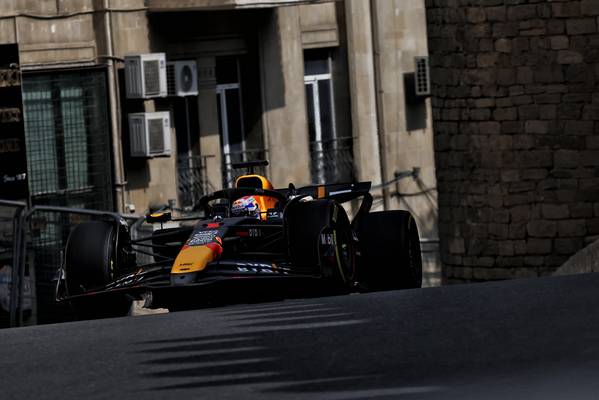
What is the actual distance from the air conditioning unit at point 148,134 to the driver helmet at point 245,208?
11.8 meters

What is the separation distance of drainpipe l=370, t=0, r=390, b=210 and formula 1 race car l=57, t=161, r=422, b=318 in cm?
1513

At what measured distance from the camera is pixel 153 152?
84.3 feet

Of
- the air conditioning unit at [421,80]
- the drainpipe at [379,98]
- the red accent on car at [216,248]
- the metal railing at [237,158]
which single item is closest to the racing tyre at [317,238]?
the red accent on car at [216,248]

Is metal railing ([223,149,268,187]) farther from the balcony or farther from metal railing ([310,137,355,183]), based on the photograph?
the balcony

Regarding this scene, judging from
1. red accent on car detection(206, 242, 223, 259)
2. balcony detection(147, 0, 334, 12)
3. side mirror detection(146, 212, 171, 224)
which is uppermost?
balcony detection(147, 0, 334, 12)

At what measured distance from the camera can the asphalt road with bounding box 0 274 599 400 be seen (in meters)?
7.80

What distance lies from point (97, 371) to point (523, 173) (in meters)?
14.0

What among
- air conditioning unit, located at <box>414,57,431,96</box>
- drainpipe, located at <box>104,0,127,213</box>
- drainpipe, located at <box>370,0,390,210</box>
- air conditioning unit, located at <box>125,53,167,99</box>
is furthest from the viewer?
air conditioning unit, located at <box>414,57,431,96</box>

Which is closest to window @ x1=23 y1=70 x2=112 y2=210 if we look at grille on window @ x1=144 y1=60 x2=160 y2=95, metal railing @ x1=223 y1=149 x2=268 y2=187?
grille on window @ x1=144 y1=60 x2=160 y2=95

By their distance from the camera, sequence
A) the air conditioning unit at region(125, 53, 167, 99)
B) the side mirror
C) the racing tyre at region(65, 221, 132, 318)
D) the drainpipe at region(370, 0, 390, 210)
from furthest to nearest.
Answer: the drainpipe at region(370, 0, 390, 210), the air conditioning unit at region(125, 53, 167, 99), the side mirror, the racing tyre at region(65, 221, 132, 318)

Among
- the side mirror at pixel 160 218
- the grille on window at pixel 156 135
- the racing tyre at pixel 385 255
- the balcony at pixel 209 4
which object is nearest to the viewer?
the racing tyre at pixel 385 255

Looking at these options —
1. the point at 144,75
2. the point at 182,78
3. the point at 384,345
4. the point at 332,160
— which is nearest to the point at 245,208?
the point at 384,345

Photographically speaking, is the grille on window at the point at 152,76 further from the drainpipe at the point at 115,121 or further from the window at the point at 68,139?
the window at the point at 68,139

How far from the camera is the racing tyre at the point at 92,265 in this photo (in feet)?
42.5
